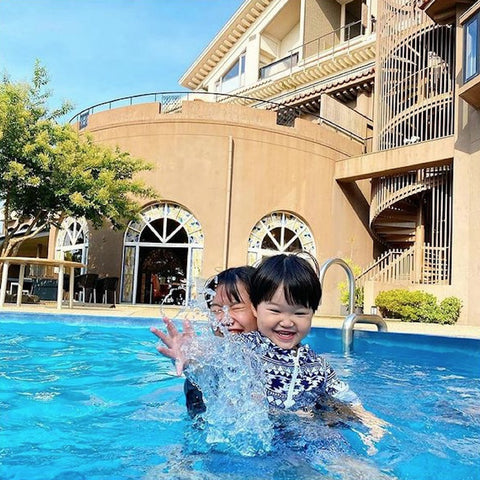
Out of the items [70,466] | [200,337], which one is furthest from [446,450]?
[70,466]

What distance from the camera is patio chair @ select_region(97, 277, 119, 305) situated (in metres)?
12.8

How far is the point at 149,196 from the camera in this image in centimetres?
1330

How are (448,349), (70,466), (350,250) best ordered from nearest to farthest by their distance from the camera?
(70,466) → (448,349) → (350,250)

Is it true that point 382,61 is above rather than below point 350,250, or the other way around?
above

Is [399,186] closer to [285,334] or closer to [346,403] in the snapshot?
[346,403]

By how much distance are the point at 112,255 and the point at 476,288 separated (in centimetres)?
901

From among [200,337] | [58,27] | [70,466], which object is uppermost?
[58,27]

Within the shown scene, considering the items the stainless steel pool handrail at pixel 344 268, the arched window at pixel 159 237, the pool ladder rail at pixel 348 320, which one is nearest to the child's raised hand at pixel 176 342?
the stainless steel pool handrail at pixel 344 268

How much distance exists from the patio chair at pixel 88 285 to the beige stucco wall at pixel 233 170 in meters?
0.96

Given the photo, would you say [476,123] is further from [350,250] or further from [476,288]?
[350,250]

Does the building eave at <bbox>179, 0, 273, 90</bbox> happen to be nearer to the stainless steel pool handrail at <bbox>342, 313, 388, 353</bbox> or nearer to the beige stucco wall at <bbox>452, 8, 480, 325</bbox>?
the beige stucco wall at <bbox>452, 8, 480, 325</bbox>

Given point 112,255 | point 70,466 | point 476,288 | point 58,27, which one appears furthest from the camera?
point 112,255

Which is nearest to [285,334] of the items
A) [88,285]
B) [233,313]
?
[233,313]

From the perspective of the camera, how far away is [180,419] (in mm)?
2980
